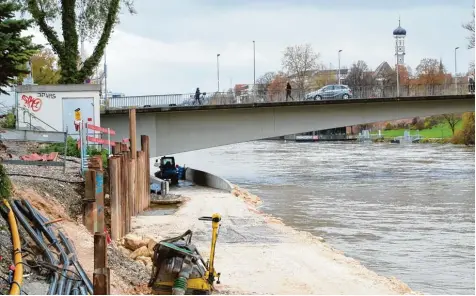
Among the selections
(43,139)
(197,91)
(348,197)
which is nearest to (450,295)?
(43,139)

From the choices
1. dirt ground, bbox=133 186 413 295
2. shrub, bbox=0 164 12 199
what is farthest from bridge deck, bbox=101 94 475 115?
shrub, bbox=0 164 12 199

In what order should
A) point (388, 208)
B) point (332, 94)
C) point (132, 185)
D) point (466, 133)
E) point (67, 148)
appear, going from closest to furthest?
point (132, 185) < point (67, 148) < point (388, 208) < point (332, 94) < point (466, 133)

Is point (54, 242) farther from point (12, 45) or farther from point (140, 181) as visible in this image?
point (140, 181)

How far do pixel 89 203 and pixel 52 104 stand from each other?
21.4m

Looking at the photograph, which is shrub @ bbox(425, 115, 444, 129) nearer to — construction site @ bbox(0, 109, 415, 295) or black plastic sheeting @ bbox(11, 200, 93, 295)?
construction site @ bbox(0, 109, 415, 295)

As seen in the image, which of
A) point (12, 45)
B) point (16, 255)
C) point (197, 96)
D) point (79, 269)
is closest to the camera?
point (16, 255)

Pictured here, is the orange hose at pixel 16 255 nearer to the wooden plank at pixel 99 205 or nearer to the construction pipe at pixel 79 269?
the construction pipe at pixel 79 269

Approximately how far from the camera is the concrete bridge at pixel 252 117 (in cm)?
5172

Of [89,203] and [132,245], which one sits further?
[132,245]

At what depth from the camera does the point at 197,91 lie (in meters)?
54.1

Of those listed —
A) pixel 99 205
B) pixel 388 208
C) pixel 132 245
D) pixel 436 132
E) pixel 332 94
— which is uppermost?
pixel 332 94

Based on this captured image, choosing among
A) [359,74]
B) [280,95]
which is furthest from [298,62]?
[280,95]

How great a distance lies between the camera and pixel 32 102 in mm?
40219

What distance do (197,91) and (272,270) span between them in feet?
111
